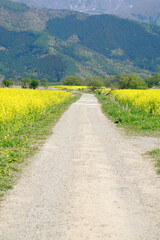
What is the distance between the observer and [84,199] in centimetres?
616

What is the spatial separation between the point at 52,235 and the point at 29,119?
14084 millimetres

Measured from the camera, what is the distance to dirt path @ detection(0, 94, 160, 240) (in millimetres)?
4840

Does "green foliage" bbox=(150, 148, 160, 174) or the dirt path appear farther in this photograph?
"green foliage" bbox=(150, 148, 160, 174)

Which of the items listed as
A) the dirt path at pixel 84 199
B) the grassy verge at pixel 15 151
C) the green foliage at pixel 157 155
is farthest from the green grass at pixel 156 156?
the grassy verge at pixel 15 151

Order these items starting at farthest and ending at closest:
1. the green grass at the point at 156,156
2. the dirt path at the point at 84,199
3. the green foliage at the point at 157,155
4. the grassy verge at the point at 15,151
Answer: the green foliage at the point at 157,155 < the green grass at the point at 156,156 < the grassy verge at the point at 15,151 < the dirt path at the point at 84,199

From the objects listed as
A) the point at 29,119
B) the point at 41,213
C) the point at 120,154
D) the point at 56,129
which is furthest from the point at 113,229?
the point at 29,119

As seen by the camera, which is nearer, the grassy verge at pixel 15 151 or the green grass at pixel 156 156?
the grassy verge at pixel 15 151

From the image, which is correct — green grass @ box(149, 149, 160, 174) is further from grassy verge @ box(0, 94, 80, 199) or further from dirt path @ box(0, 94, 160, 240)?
grassy verge @ box(0, 94, 80, 199)

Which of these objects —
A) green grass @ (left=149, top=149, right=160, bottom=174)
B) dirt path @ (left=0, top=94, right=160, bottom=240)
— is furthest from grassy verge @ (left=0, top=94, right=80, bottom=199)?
green grass @ (left=149, top=149, right=160, bottom=174)

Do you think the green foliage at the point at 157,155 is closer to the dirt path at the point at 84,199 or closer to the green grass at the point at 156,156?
the green grass at the point at 156,156

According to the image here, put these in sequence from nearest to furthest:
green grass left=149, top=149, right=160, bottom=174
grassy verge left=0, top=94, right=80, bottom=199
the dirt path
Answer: the dirt path, grassy verge left=0, top=94, right=80, bottom=199, green grass left=149, top=149, right=160, bottom=174

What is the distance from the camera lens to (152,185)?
7.20 meters

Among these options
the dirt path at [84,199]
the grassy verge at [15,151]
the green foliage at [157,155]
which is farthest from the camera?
the green foliage at [157,155]

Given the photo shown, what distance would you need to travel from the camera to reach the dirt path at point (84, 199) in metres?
4.84
